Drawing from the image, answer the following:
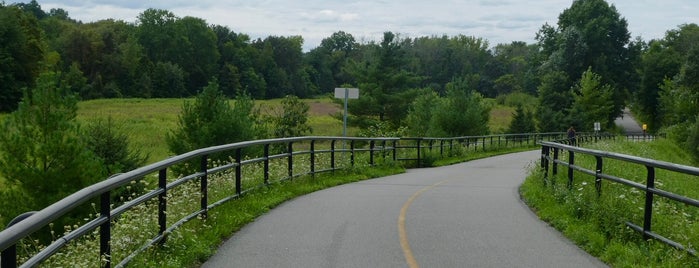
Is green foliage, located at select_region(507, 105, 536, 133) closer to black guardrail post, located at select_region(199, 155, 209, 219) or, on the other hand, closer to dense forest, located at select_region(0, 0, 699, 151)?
dense forest, located at select_region(0, 0, 699, 151)

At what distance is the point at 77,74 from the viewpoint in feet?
351

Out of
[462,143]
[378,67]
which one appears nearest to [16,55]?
[378,67]

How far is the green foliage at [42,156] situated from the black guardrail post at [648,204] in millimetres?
18962

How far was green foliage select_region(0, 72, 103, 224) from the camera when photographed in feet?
76.9

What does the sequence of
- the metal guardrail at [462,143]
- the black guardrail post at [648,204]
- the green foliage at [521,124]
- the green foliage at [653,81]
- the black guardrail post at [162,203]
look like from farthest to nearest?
the green foliage at [653,81] → the green foliage at [521,124] → the metal guardrail at [462,143] → the black guardrail post at [648,204] → the black guardrail post at [162,203]

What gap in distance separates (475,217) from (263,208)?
378 centimetres

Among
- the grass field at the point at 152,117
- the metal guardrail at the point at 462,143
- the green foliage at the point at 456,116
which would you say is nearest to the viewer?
the metal guardrail at the point at 462,143

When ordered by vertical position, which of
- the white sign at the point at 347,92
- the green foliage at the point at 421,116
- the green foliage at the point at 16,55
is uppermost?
the green foliage at the point at 16,55

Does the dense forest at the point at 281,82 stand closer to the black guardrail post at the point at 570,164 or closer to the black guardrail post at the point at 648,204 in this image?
the black guardrail post at the point at 570,164

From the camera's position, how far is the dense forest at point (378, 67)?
251 ft

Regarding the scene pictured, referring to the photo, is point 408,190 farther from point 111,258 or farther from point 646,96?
point 646,96

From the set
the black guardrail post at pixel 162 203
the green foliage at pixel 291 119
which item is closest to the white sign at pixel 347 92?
the black guardrail post at pixel 162 203

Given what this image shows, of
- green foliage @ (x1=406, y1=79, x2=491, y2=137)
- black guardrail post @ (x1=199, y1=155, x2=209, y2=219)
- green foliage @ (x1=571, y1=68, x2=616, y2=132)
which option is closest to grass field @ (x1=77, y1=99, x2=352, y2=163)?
green foliage @ (x1=406, y1=79, x2=491, y2=137)

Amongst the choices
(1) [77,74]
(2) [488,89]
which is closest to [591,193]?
(1) [77,74]
